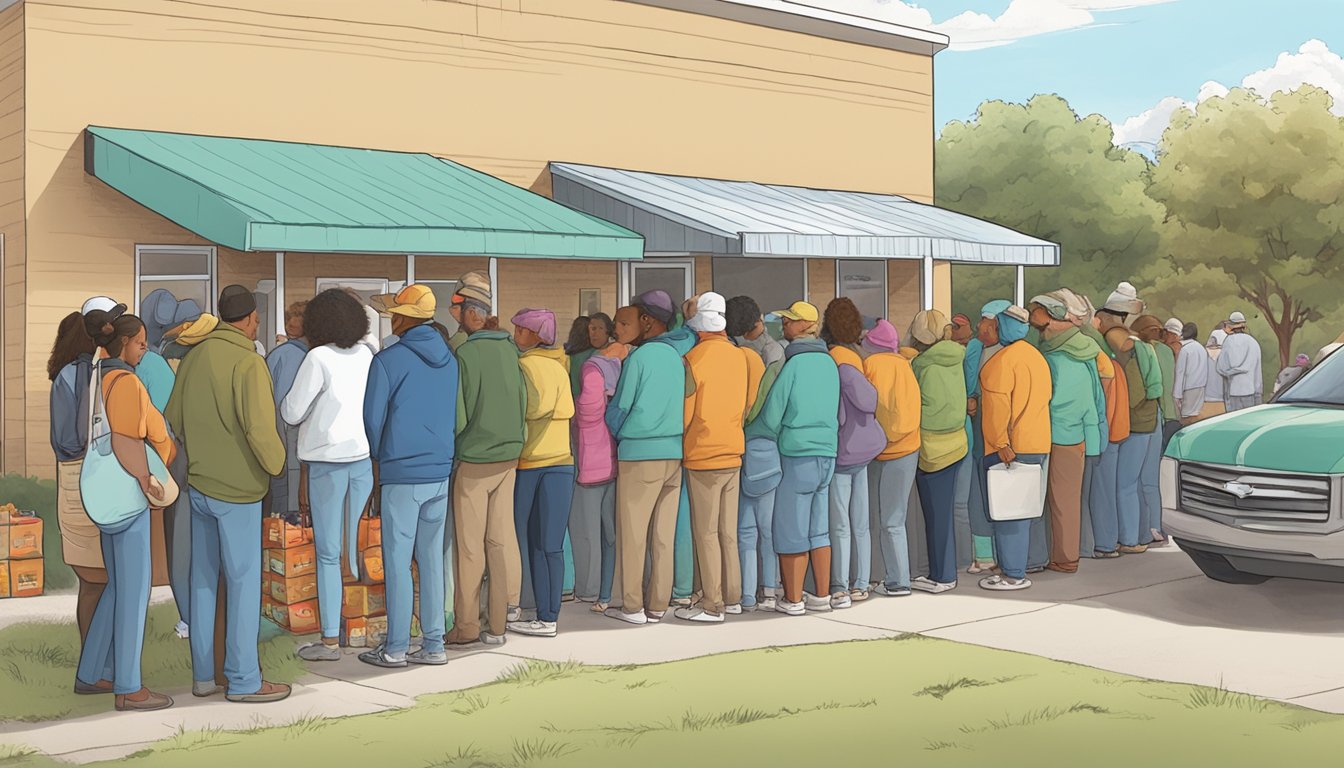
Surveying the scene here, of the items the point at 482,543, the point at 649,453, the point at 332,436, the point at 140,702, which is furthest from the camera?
the point at 649,453

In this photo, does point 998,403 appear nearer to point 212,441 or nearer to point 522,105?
point 212,441

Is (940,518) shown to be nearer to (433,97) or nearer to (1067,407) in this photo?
(1067,407)

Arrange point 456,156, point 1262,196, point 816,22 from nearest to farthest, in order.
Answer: point 456,156, point 816,22, point 1262,196

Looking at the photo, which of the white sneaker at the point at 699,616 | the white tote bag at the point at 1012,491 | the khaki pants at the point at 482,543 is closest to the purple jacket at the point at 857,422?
the white tote bag at the point at 1012,491

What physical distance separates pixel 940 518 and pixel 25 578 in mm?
6679

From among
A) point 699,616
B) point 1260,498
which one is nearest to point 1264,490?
point 1260,498

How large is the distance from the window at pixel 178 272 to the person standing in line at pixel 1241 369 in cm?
1243

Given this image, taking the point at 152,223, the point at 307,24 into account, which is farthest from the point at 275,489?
the point at 307,24

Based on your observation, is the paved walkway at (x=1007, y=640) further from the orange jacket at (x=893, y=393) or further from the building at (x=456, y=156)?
the building at (x=456, y=156)

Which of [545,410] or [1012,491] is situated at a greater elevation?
[545,410]

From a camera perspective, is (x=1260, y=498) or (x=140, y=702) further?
(x=1260, y=498)

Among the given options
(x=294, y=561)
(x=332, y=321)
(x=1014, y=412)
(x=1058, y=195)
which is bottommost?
(x=294, y=561)

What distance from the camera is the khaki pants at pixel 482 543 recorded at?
8648mm

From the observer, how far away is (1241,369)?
19.0 meters
